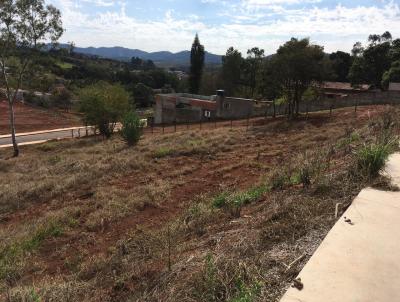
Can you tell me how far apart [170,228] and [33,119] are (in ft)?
160

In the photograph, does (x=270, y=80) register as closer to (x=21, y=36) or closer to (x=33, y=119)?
(x=21, y=36)

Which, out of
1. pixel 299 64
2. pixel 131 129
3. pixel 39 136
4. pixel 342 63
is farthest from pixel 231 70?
pixel 131 129

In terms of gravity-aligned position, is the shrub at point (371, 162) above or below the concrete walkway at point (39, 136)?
above

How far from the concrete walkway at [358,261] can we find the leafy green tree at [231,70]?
69589mm

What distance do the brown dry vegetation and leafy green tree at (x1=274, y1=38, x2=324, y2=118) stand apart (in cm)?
1444

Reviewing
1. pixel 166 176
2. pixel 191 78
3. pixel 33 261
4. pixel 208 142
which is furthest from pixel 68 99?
pixel 33 261

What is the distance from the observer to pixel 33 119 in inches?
2003

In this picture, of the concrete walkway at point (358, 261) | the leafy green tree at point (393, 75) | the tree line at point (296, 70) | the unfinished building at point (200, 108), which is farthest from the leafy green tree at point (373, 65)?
the concrete walkway at point (358, 261)

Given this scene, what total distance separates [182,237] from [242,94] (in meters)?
62.4

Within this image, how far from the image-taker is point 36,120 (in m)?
50.5

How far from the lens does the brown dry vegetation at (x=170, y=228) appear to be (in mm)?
4125

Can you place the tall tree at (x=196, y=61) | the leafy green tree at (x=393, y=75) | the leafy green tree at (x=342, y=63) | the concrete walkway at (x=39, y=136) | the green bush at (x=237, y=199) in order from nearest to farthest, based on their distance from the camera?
the green bush at (x=237, y=199) → the concrete walkway at (x=39, y=136) → the leafy green tree at (x=393, y=75) → the leafy green tree at (x=342, y=63) → the tall tree at (x=196, y=61)

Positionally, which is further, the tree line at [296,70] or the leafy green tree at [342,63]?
the leafy green tree at [342,63]

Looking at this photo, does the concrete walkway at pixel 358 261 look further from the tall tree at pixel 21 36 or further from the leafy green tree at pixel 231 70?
the leafy green tree at pixel 231 70
